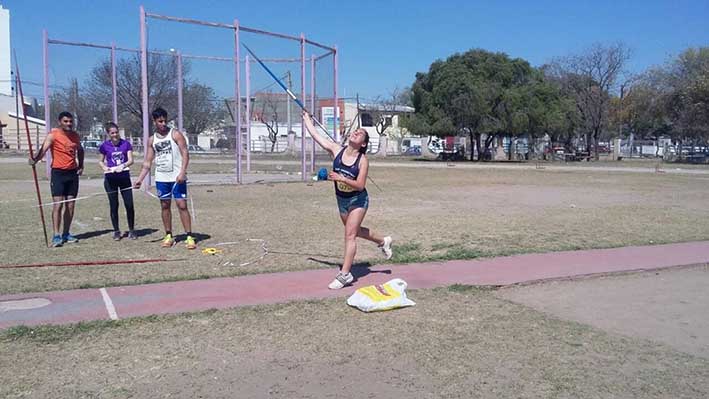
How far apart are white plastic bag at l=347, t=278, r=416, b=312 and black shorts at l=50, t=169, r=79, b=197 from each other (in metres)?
5.15

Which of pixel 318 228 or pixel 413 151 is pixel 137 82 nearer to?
pixel 318 228

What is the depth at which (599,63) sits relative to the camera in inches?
2333

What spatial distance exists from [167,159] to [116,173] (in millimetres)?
Result: 1335

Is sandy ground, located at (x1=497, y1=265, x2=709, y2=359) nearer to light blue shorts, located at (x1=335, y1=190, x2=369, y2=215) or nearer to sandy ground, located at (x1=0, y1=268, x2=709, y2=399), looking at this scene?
sandy ground, located at (x1=0, y1=268, x2=709, y2=399)

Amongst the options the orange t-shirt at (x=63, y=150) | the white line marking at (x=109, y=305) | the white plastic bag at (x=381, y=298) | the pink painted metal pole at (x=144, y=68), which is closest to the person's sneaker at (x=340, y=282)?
the white plastic bag at (x=381, y=298)

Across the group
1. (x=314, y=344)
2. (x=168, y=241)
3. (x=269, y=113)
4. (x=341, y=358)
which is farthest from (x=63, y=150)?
(x=269, y=113)

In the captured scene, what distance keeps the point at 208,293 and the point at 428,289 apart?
2.42m

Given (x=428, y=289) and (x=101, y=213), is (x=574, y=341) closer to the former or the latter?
(x=428, y=289)

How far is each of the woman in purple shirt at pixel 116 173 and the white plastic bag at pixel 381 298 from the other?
16.3 ft

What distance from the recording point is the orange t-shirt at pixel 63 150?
8984 millimetres

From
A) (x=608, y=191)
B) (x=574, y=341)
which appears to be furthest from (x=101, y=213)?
(x=608, y=191)

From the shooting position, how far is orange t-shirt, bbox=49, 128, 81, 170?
354 inches

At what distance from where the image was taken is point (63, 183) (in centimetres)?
902

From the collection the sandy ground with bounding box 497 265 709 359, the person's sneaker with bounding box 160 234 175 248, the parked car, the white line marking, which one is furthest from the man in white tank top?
the parked car
